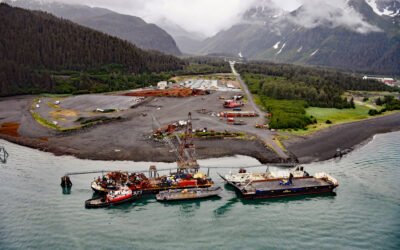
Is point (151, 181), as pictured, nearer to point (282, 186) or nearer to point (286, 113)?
point (282, 186)

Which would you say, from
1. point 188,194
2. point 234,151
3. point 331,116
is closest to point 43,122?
point 234,151

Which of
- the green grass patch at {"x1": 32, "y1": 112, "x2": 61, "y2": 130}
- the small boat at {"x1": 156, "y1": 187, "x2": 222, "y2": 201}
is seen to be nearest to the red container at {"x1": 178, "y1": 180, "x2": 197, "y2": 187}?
the small boat at {"x1": 156, "y1": 187, "x2": 222, "y2": 201}

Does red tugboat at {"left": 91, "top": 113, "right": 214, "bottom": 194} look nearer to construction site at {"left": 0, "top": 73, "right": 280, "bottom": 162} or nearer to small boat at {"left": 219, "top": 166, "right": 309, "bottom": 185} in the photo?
small boat at {"left": 219, "top": 166, "right": 309, "bottom": 185}

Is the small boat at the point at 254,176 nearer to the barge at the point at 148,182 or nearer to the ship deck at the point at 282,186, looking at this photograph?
the ship deck at the point at 282,186

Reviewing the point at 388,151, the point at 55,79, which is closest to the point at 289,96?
the point at 388,151

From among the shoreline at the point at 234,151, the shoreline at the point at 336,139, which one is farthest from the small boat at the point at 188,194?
the shoreline at the point at 336,139

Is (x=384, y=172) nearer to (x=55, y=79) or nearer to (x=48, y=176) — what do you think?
(x=48, y=176)

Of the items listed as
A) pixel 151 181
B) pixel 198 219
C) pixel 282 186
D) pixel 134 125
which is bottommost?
pixel 198 219
